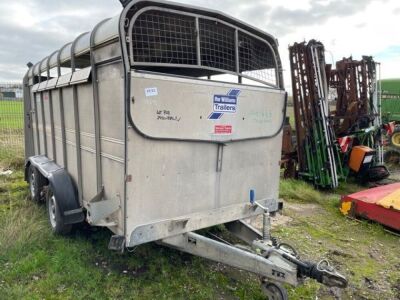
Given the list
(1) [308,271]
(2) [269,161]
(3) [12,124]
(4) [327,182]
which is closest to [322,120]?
(4) [327,182]

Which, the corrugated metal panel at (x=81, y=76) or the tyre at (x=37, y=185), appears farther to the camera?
the tyre at (x=37, y=185)

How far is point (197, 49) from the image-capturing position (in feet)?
10.3

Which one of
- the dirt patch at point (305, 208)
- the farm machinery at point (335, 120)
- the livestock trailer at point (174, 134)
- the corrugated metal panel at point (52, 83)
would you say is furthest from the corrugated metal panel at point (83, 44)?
the farm machinery at point (335, 120)

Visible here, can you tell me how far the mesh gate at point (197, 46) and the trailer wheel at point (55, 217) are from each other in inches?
77.6

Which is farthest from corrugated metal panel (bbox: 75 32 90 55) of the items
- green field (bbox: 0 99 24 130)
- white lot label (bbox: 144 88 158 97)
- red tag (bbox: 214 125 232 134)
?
green field (bbox: 0 99 24 130)

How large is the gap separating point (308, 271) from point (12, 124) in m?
11.8

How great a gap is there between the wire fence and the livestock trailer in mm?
7365

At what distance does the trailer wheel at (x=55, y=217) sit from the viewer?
154 inches

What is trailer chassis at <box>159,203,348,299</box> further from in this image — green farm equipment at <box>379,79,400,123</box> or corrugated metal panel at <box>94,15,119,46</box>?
green farm equipment at <box>379,79,400,123</box>

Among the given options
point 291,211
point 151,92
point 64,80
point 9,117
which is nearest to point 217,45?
point 151,92

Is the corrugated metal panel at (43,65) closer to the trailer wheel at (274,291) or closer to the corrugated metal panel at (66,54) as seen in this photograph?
the corrugated metal panel at (66,54)

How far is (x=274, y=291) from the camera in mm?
3006

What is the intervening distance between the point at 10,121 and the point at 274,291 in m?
11.6

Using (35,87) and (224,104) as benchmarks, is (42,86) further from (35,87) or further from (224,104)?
(224,104)
